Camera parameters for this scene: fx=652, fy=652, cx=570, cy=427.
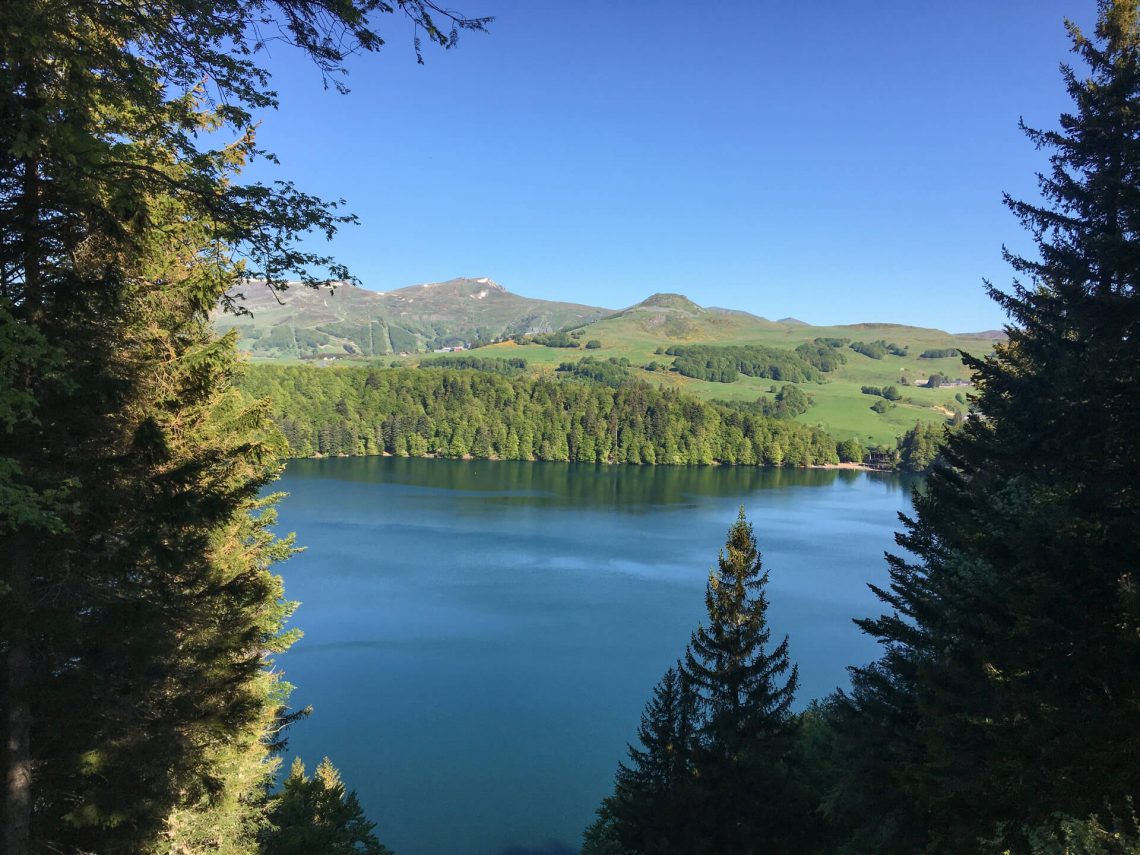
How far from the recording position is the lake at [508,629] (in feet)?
64.1

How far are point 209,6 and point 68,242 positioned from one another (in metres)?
2.08

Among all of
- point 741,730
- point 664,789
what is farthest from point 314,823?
point 741,730

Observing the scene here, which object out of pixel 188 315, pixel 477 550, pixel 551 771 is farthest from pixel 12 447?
pixel 477 550

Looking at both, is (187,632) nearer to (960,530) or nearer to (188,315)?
(188,315)

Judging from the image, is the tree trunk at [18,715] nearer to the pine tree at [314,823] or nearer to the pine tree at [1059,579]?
the pine tree at [314,823]

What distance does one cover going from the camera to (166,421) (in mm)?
6645

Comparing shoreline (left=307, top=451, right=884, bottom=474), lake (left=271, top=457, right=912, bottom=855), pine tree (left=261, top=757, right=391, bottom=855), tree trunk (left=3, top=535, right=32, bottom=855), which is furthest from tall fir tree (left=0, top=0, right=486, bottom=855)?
shoreline (left=307, top=451, right=884, bottom=474)

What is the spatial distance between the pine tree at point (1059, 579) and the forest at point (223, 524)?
0.13 ft

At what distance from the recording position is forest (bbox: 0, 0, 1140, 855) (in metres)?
4.44

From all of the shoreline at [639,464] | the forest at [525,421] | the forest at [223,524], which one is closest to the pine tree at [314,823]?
the forest at [223,524]

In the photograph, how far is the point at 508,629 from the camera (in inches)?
1268

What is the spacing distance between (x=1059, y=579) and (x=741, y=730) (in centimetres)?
721

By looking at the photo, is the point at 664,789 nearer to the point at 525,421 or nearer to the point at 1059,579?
the point at 1059,579

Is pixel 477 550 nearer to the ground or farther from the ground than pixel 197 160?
nearer to the ground
